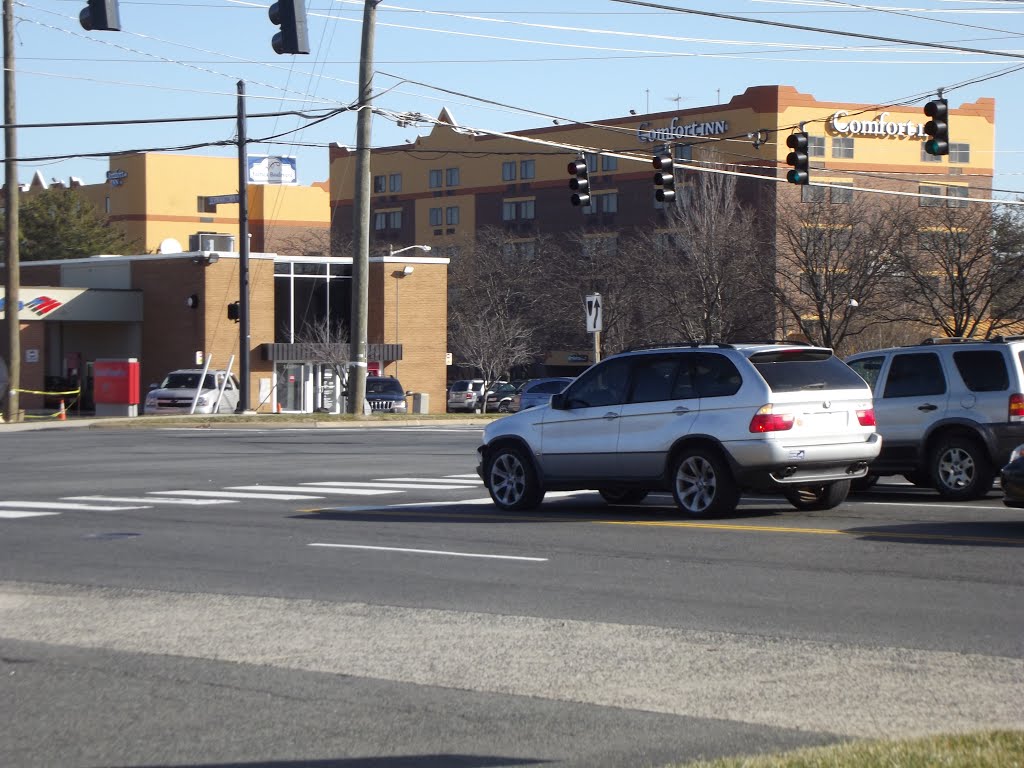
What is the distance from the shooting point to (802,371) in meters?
14.8

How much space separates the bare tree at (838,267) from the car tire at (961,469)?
35.9m

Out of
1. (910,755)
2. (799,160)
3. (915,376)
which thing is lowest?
(910,755)

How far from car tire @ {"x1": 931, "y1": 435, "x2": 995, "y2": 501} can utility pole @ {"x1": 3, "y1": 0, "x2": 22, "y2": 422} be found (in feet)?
96.1

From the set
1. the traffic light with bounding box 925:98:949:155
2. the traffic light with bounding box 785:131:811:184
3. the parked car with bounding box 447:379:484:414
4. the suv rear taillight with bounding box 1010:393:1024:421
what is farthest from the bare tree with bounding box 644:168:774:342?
the suv rear taillight with bounding box 1010:393:1024:421

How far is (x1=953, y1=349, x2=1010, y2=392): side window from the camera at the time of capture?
16078 millimetres

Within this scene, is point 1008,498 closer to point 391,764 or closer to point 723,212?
point 391,764

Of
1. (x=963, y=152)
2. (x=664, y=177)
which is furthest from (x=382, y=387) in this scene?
(x=963, y=152)

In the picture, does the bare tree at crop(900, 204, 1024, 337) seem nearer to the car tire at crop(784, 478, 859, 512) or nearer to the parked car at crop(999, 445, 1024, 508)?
the car tire at crop(784, 478, 859, 512)

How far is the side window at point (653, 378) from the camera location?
15.3 m

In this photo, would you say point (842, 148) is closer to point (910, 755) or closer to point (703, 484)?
point (703, 484)

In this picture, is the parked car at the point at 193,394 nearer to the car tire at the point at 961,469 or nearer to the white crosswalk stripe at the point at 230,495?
the white crosswalk stripe at the point at 230,495

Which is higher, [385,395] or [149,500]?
[149,500]

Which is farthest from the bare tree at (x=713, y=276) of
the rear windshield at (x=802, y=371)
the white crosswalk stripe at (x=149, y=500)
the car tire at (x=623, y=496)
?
the rear windshield at (x=802, y=371)

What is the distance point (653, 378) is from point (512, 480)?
2194 mm
